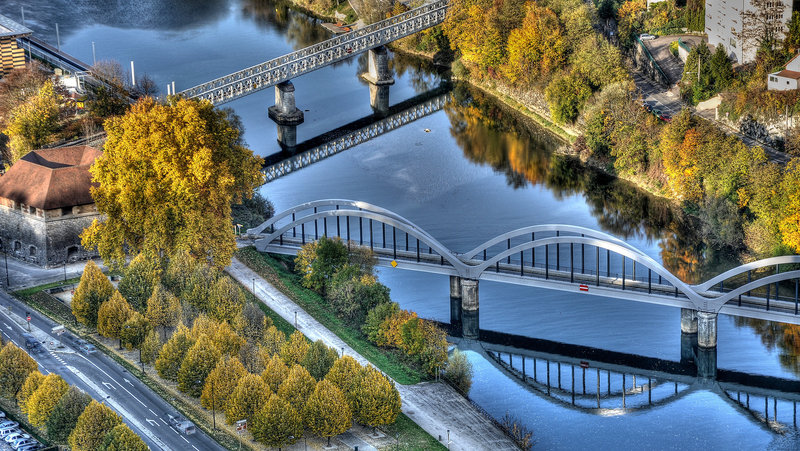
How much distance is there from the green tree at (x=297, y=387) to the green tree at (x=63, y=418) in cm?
1082

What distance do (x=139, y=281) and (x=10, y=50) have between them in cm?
4209

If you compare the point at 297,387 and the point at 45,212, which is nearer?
the point at 297,387

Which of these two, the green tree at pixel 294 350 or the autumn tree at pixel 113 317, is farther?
the autumn tree at pixel 113 317

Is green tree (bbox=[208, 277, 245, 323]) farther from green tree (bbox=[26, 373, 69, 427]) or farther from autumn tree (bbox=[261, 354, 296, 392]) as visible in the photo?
green tree (bbox=[26, 373, 69, 427])

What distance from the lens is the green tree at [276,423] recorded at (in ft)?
250

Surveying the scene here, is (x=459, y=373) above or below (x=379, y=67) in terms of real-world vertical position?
below

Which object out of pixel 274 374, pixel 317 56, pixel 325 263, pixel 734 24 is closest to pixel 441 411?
pixel 274 374

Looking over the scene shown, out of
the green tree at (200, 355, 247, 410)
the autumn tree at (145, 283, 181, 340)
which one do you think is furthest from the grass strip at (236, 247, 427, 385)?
the green tree at (200, 355, 247, 410)

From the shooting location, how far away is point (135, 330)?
8681cm

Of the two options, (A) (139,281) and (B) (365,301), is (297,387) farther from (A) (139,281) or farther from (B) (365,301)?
(A) (139,281)

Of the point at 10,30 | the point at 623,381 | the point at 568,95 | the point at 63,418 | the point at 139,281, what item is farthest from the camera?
the point at 568,95

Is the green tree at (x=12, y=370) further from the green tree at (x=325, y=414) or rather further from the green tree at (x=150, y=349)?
the green tree at (x=325, y=414)

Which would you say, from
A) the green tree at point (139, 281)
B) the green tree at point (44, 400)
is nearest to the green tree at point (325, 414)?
the green tree at point (44, 400)

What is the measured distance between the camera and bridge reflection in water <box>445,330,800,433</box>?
8600 centimetres
